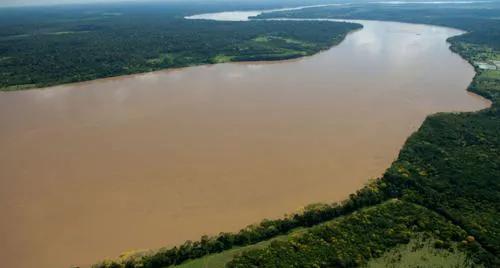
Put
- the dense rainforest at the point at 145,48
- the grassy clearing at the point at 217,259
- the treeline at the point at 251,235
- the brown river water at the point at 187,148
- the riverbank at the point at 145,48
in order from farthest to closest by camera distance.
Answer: the dense rainforest at the point at 145,48, the riverbank at the point at 145,48, the brown river water at the point at 187,148, the treeline at the point at 251,235, the grassy clearing at the point at 217,259

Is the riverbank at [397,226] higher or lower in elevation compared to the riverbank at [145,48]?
lower

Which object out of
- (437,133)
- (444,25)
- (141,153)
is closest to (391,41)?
(444,25)

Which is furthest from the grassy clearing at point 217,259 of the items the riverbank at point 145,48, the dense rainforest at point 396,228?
the riverbank at point 145,48

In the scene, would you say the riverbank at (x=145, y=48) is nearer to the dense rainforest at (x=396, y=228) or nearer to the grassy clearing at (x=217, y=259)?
the dense rainforest at (x=396, y=228)

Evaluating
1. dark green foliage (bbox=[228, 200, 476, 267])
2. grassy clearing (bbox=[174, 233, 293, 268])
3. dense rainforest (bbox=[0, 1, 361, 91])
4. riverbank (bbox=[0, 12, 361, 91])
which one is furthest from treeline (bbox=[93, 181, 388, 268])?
dense rainforest (bbox=[0, 1, 361, 91])

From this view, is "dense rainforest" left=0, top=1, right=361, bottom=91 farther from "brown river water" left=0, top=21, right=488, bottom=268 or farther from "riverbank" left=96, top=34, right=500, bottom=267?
"riverbank" left=96, top=34, right=500, bottom=267

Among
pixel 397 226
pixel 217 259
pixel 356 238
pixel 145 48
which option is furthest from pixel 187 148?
pixel 145 48

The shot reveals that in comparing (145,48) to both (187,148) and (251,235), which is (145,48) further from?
(251,235)
